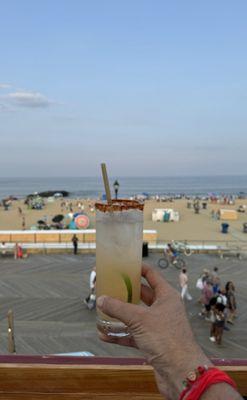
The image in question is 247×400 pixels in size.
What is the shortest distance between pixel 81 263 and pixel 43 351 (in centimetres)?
693

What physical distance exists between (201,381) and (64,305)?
9.05m

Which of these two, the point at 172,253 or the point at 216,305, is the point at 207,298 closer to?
the point at 216,305

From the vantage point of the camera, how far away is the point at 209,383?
1008mm

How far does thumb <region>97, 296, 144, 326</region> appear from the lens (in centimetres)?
123

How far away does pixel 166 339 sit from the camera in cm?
115

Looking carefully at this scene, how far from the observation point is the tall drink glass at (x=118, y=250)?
5.40ft

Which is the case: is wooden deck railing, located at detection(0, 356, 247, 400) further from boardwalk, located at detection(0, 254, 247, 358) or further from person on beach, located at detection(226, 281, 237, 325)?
person on beach, located at detection(226, 281, 237, 325)

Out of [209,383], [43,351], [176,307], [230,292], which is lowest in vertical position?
[43,351]

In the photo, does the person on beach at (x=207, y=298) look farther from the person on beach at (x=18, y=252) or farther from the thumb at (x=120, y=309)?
the person on beach at (x=18, y=252)

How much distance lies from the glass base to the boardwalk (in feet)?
18.7

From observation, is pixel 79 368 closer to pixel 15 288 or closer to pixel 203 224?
pixel 15 288

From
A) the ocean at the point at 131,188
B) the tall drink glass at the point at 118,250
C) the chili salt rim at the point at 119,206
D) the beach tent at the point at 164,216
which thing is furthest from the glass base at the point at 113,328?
the ocean at the point at 131,188

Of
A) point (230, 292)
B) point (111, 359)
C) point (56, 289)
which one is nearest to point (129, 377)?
point (111, 359)

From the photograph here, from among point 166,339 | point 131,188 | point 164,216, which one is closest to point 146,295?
point 166,339
